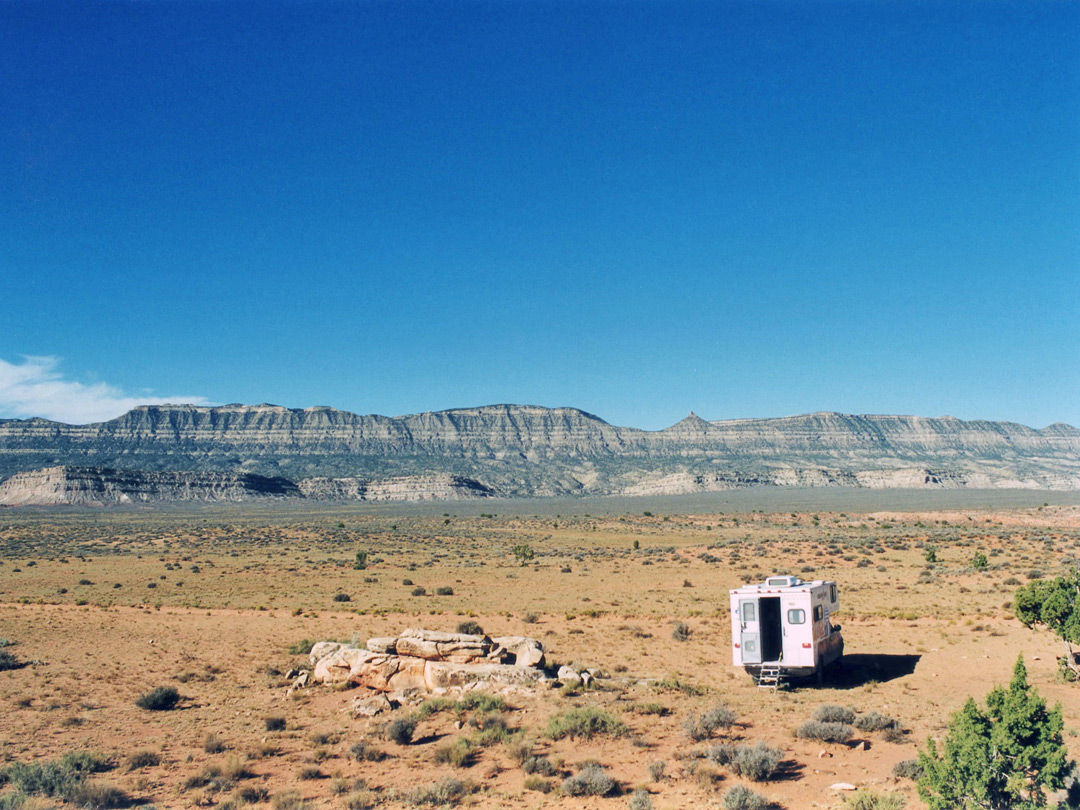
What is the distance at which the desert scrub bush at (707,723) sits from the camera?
39.3 feet

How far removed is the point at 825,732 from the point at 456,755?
Answer: 5918mm

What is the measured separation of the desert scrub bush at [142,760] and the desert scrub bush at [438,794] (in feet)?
15.6

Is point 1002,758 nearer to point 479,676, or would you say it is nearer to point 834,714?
point 834,714

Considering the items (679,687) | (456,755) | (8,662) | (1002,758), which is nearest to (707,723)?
(679,687)

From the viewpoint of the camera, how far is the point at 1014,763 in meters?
7.46

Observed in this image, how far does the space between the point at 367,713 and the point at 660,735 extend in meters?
5.78

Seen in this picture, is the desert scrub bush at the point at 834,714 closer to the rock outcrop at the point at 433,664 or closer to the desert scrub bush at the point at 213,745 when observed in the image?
the rock outcrop at the point at 433,664

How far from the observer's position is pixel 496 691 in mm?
15289

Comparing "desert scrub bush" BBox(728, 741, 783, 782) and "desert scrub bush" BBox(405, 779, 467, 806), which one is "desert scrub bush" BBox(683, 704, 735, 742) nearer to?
"desert scrub bush" BBox(728, 741, 783, 782)

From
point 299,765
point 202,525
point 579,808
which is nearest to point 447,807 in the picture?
point 579,808

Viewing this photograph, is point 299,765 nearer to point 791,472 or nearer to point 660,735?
point 660,735

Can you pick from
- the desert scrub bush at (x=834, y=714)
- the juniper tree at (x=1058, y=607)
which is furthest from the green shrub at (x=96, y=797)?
the juniper tree at (x=1058, y=607)

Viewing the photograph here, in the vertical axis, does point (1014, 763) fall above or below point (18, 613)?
above

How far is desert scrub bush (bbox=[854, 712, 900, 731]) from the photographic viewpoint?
12062 mm
